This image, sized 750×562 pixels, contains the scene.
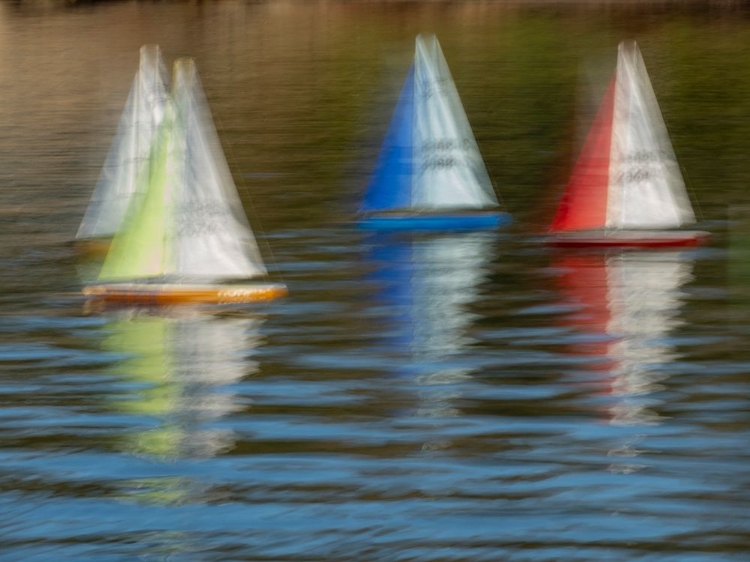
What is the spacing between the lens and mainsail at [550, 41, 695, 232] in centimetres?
3781

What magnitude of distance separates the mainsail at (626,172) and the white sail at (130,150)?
8411 mm

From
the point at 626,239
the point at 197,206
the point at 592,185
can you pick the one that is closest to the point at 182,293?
the point at 197,206

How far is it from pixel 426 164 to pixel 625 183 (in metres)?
4.94

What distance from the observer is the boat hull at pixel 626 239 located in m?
38.0

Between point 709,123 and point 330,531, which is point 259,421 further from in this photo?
point 709,123

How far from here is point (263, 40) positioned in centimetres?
10812

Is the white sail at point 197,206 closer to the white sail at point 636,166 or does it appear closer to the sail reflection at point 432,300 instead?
the sail reflection at point 432,300

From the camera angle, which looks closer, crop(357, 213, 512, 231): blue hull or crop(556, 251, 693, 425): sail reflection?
crop(556, 251, 693, 425): sail reflection

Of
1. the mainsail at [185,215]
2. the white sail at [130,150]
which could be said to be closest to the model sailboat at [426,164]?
the white sail at [130,150]

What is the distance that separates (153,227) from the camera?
3170cm

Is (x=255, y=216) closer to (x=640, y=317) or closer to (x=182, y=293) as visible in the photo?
(x=182, y=293)

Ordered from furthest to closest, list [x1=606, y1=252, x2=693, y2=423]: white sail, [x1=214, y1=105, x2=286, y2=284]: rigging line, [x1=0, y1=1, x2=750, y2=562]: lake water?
[x1=214, y1=105, x2=286, y2=284]: rigging line → [x1=606, y1=252, x2=693, y2=423]: white sail → [x1=0, y1=1, x2=750, y2=562]: lake water

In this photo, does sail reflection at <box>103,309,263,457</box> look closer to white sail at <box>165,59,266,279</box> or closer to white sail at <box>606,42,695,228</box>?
white sail at <box>165,59,266,279</box>

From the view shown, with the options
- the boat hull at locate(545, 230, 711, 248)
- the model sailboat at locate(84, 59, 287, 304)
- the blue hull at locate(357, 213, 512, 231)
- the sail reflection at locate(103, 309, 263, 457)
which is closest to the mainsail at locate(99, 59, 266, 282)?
the model sailboat at locate(84, 59, 287, 304)
